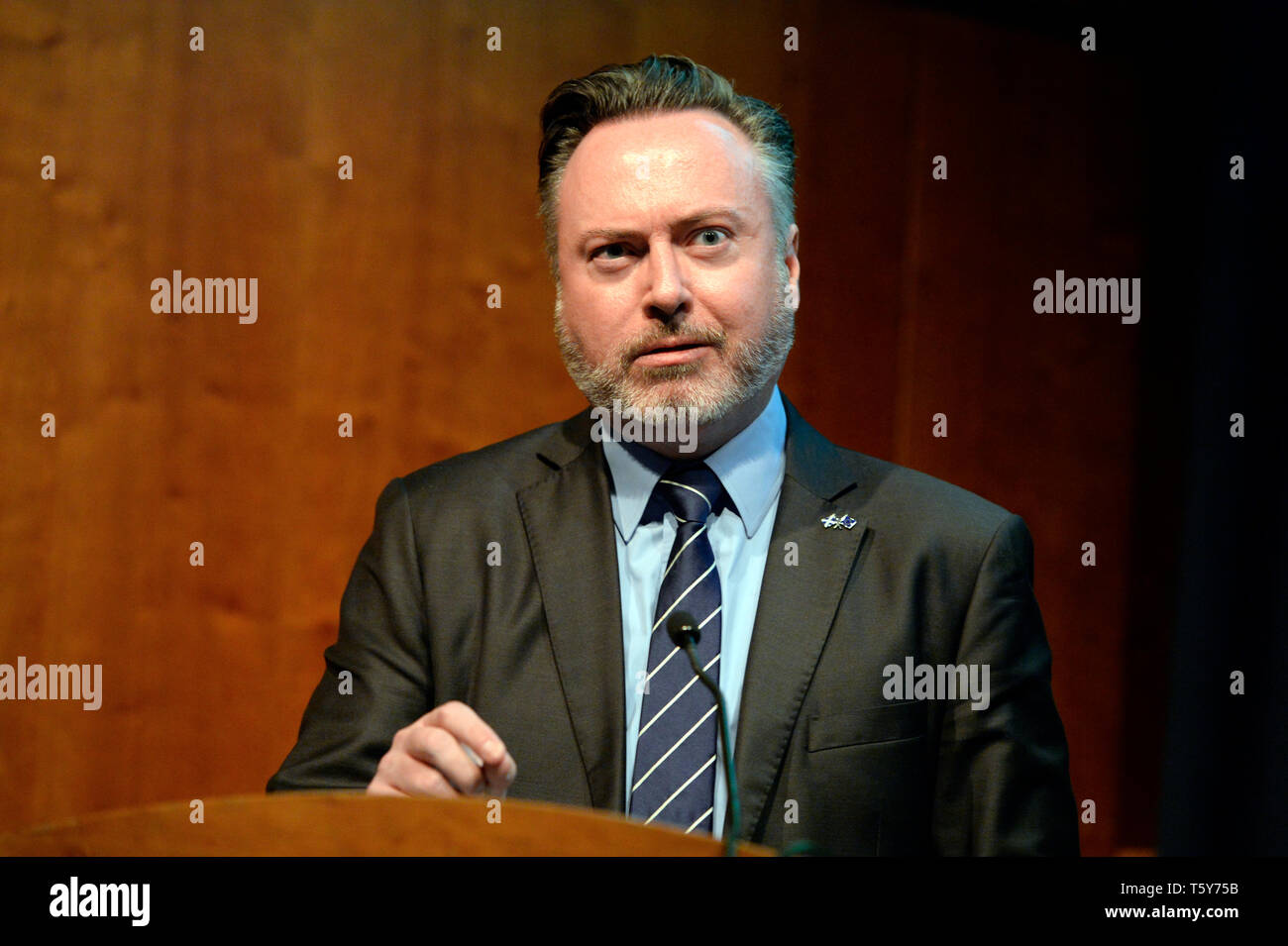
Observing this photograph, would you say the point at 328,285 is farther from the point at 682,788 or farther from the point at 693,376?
the point at 682,788

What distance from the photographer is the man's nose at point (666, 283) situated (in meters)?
1.67

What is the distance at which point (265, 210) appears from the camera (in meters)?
2.35

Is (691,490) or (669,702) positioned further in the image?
(691,490)

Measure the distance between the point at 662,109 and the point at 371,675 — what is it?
3.10ft

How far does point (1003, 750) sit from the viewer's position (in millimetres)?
1613

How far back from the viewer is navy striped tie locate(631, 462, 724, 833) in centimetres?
154

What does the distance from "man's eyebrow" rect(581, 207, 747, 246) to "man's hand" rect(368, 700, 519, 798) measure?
30.6 inches

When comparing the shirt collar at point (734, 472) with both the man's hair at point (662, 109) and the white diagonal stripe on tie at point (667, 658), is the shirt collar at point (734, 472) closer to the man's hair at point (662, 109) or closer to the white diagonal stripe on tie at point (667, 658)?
the white diagonal stripe on tie at point (667, 658)

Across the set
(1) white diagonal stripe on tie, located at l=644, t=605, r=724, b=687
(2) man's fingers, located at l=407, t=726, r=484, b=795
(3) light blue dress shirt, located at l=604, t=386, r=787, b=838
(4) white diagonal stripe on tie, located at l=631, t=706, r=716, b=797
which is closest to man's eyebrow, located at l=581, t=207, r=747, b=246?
(3) light blue dress shirt, located at l=604, t=386, r=787, b=838

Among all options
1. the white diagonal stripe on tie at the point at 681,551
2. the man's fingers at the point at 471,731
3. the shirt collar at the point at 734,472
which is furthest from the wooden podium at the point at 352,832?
the shirt collar at the point at 734,472

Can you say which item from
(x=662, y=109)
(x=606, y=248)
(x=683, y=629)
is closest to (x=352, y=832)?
(x=683, y=629)

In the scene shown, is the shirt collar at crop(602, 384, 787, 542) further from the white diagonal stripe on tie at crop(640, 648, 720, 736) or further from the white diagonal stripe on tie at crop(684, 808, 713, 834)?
the white diagonal stripe on tie at crop(684, 808, 713, 834)
